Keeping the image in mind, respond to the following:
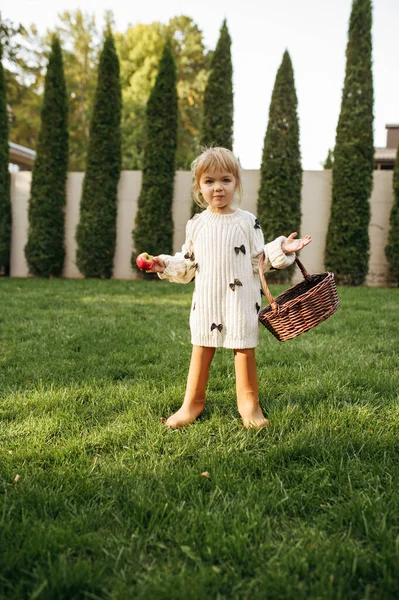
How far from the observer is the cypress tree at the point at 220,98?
1059cm

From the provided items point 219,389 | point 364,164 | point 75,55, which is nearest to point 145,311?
point 219,389

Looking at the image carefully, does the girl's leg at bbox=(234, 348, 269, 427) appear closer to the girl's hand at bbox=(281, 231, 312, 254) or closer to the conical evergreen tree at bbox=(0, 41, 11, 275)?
the girl's hand at bbox=(281, 231, 312, 254)

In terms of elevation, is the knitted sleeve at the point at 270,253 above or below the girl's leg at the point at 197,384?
above

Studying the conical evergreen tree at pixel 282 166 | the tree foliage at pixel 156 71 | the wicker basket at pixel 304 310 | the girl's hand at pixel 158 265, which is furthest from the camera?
the tree foliage at pixel 156 71

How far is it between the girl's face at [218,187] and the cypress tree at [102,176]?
8.66m

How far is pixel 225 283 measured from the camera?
249cm

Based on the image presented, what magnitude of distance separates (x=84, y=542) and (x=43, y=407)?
127 centimetres

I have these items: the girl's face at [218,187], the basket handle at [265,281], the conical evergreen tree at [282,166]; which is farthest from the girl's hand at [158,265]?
the conical evergreen tree at [282,166]

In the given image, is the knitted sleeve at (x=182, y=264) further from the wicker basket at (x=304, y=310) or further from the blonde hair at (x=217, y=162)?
the wicker basket at (x=304, y=310)

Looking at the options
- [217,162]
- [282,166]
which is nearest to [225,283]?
[217,162]

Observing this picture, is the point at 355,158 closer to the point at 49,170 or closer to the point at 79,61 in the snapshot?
the point at 49,170

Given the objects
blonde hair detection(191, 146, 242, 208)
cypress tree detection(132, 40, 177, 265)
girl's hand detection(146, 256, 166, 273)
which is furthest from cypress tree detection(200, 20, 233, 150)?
girl's hand detection(146, 256, 166, 273)

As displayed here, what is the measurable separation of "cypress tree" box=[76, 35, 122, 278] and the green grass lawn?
7.29m

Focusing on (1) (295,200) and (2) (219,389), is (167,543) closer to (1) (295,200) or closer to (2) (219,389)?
(2) (219,389)
